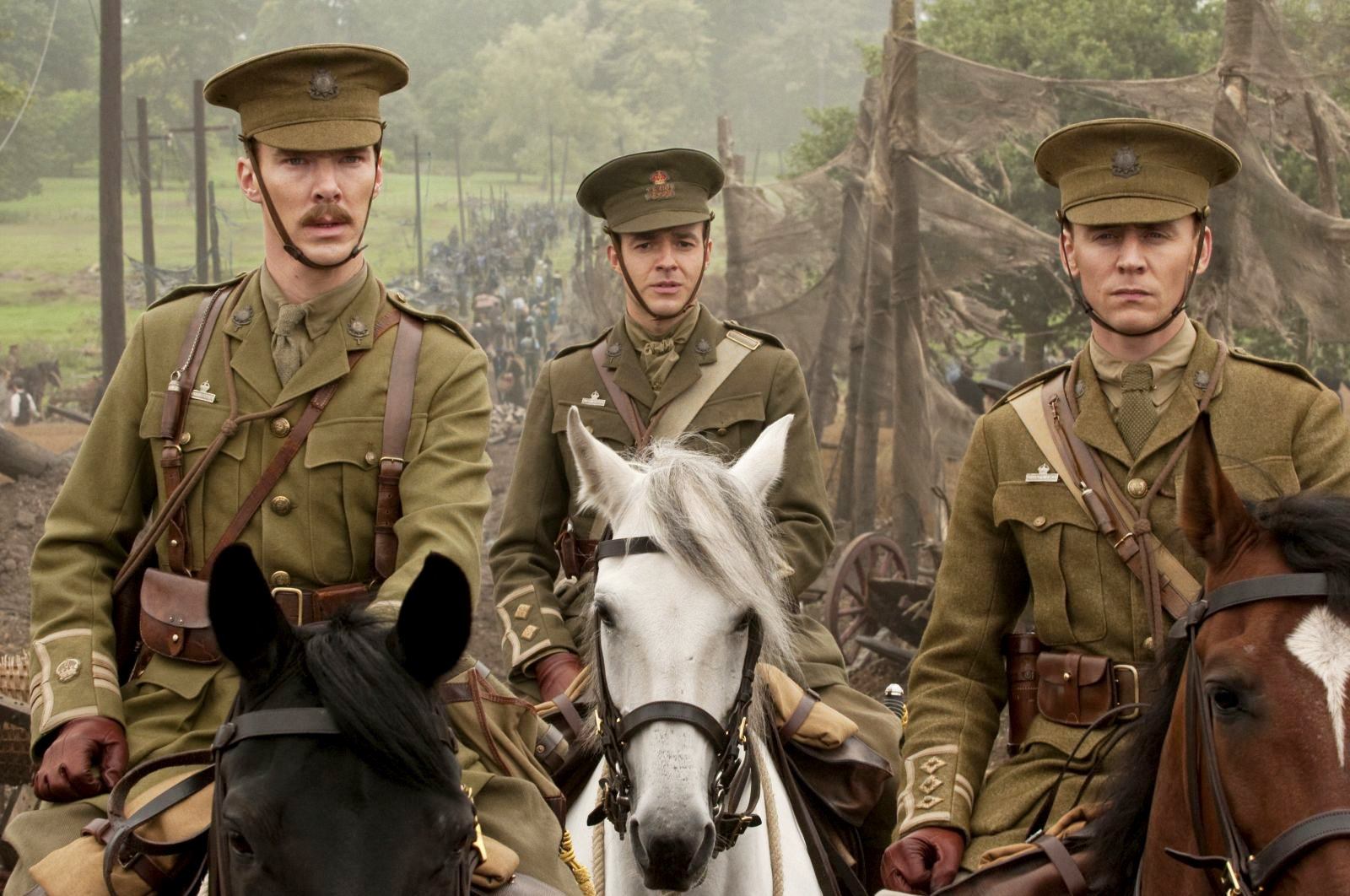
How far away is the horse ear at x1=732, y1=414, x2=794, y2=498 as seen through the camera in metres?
4.05

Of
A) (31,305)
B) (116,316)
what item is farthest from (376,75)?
(31,305)

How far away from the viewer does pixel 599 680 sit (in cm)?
379

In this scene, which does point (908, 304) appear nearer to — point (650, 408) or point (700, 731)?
point (650, 408)

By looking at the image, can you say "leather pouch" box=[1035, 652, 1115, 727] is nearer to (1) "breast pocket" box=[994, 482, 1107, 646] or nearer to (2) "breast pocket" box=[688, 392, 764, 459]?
(1) "breast pocket" box=[994, 482, 1107, 646]

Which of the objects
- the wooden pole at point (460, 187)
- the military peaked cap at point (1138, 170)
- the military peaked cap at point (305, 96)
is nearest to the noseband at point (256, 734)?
the military peaked cap at point (305, 96)

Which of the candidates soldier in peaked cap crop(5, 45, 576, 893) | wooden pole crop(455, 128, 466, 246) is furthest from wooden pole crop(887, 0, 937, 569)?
wooden pole crop(455, 128, 466, 246)

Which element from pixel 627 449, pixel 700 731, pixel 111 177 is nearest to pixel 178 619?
pixel 700 731

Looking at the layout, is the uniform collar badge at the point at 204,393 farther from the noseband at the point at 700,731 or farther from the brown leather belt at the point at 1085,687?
the brown leather belt at the point at 1085,687

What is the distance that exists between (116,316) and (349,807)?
46.1 ft

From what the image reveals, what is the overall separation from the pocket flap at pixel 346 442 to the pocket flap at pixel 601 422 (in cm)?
192

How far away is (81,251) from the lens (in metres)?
18.3

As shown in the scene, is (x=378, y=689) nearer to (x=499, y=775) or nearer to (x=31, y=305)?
(x=499, y=775)

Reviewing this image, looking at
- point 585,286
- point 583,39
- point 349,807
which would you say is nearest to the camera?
point 349,807

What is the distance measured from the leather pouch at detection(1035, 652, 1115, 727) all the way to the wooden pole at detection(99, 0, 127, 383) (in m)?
12.9
